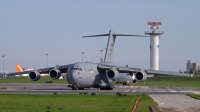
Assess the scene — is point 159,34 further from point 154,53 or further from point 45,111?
point 45,111

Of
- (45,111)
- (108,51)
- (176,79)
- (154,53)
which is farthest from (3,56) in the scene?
(45,111)

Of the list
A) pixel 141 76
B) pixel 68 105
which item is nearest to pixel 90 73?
pixel 141 76

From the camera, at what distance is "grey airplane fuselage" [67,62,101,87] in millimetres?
54972

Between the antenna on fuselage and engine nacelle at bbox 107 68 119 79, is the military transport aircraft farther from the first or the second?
the antenna on fuselage

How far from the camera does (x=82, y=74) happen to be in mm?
55656

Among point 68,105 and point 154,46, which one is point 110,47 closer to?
point 68,105

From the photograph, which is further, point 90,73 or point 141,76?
point 90,73

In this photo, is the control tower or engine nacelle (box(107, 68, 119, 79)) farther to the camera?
the control tower

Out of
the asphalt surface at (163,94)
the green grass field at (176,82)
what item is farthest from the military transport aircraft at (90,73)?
the green grass field at (176,82)

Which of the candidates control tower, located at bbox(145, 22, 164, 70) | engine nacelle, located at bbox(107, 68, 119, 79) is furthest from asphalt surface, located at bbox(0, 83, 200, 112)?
control tower, located at bbox(145, 22, 164, 70)

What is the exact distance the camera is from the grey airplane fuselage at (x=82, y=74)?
5497 cm

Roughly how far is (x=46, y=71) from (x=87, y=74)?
22.8 ft

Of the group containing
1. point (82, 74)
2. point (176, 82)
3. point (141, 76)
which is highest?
point (82, 74)

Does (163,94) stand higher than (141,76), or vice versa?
(141,76)
